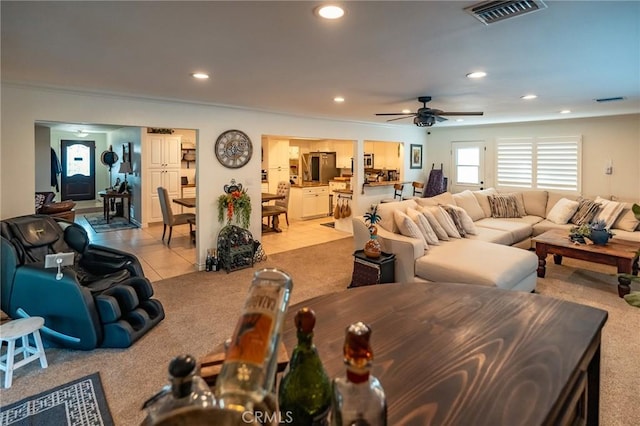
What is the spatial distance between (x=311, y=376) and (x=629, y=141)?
7.75 meters

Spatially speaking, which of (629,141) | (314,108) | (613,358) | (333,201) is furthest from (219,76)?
(629,141)

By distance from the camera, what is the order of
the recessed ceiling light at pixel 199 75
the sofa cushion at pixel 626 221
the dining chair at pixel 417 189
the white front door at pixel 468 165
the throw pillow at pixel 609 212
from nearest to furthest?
the recessed ceiling light at pixel 199 75 < the sofa cushion at pixel 626 221 < the throw pillow at pixel 609 212 < the white front door at pixel 468 165 < the dining chair at pixel 417 189

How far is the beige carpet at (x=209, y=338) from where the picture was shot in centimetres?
237

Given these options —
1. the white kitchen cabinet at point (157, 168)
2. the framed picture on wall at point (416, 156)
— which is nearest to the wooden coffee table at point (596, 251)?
the framed picture on wall at point (416, 156)

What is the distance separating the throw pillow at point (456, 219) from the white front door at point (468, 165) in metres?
3.59

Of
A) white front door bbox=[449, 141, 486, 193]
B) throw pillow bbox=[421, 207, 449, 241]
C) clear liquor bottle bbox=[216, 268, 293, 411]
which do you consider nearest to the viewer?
clear liquor bottle bbox=[216, 268, 293, 411]

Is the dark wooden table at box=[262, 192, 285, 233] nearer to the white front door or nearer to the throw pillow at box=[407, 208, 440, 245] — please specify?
the throw pillow at box=[407, 208, 440, 245]

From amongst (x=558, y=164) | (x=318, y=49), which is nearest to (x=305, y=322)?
(x=318, y=49)

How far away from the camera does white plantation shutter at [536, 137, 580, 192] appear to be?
22.1 ft

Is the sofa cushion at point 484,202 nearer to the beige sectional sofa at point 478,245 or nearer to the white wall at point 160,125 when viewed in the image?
the beige sectional sofa at point 478,245

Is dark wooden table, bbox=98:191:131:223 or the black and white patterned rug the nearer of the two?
the black and white patterned rug

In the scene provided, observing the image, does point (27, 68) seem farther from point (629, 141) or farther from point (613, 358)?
point (629, 141)

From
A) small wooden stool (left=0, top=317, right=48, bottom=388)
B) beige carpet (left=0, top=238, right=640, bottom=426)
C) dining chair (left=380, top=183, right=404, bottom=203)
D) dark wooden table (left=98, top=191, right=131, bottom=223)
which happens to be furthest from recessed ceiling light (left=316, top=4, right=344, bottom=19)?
dark wooden table (left=98, top=191, right=131, bottom=223)

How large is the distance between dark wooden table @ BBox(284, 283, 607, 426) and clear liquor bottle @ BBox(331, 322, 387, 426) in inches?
10.7
